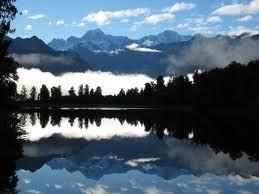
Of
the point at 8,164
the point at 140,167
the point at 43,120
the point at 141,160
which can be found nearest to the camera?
the point at 8,164

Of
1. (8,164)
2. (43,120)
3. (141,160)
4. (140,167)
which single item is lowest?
(141,160)

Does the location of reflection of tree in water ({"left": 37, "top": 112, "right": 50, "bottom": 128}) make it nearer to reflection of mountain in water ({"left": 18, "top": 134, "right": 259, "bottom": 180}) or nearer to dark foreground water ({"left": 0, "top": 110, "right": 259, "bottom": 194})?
dark foreground water ({"left": 0, "top": 110, "right": 259, "bottom": 194})

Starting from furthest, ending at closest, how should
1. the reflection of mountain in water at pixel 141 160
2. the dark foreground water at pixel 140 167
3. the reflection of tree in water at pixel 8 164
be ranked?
the reflection of mountain in water at pixel 141 160
the dark foreground water at pixel 140 167
the reflection of tree in water at pixel 8 164

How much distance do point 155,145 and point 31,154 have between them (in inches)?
709

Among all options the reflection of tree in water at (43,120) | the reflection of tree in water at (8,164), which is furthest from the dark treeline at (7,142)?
the reflection of tree in water at (43,120)

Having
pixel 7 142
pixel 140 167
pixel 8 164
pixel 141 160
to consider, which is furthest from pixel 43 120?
pixel 8 164

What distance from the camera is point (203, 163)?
1619 inches

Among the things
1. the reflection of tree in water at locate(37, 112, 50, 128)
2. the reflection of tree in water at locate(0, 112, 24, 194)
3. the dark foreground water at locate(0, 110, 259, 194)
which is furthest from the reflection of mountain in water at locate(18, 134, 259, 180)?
the reflection of tree in water at locate(37, 112, 50, 128)

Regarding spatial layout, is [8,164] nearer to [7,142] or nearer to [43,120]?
[7,142]

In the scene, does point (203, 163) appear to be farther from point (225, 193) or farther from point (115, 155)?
point (225, 193)

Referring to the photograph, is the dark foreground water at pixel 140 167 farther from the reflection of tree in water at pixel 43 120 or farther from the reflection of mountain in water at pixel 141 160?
the reflection of tree in water at pixel 43 120

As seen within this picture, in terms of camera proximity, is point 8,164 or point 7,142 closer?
point 8,164

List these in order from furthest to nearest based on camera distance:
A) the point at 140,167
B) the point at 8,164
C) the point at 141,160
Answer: the point at 141,160
the point at 140,167
the point at 8,164

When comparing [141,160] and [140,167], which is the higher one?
[140,167]
